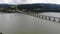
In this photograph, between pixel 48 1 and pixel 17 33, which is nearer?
pixel 17 33

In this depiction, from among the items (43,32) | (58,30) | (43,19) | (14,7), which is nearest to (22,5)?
(14,7)

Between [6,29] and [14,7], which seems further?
[14,7]

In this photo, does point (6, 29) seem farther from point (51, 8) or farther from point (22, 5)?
point (51, 8)

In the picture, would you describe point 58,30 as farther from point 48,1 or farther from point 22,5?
point 22,5

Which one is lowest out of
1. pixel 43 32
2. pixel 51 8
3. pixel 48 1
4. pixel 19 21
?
pixel 43 32

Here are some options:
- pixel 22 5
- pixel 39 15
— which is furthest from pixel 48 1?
pixel 22 5

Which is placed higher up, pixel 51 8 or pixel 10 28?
pixel 51 8
